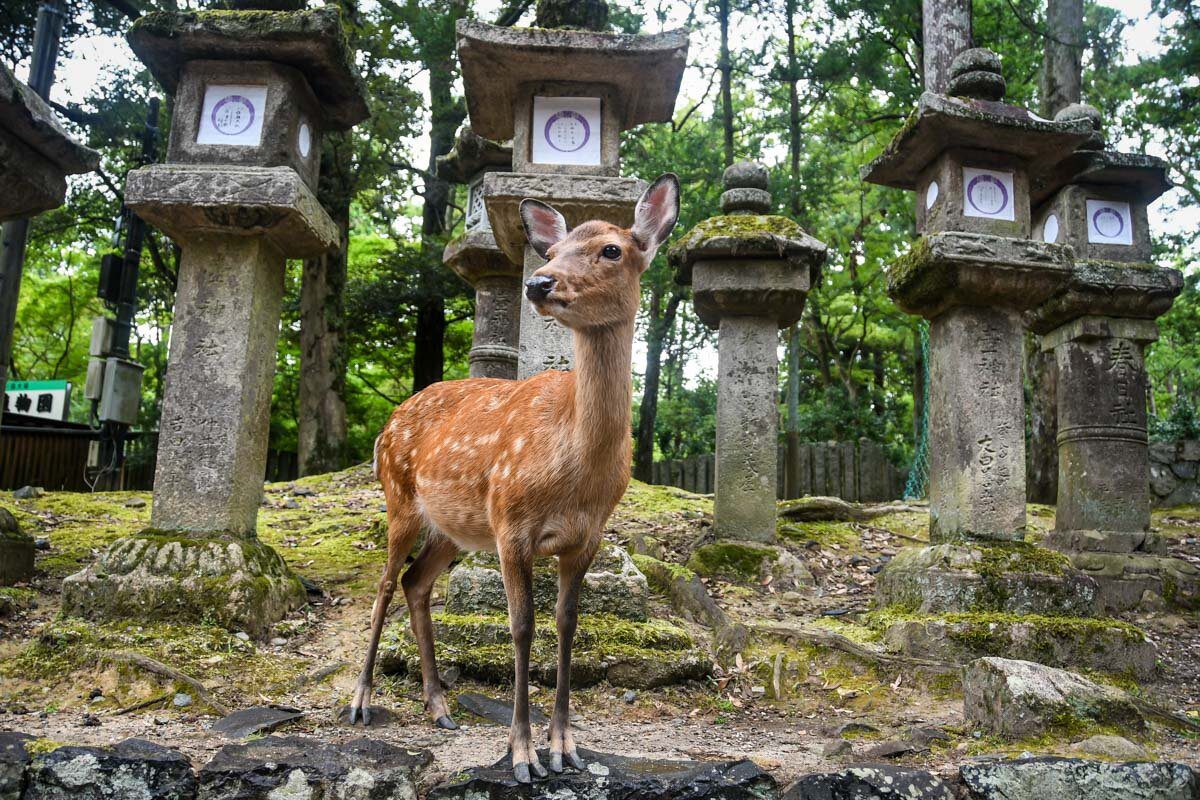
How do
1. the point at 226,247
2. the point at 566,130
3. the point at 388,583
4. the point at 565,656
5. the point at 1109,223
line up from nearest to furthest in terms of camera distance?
the point at 565,656
the point at 388,583
the point at 226,247
the point at 566,130
the point at 1109,223

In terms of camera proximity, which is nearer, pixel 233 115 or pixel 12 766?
pixel 12 766

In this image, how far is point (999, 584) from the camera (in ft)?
15.9

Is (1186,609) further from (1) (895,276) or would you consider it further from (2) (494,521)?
(2) (494,521)

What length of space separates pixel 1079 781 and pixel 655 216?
2.46 meters

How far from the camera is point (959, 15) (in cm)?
930

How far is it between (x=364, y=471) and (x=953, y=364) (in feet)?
25.2

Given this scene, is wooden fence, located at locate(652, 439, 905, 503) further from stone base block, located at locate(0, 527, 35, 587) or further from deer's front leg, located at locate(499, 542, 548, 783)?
deer's front leg, located at locate(499, 542, 548, 783)

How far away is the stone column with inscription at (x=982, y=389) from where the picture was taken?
15.3 feet

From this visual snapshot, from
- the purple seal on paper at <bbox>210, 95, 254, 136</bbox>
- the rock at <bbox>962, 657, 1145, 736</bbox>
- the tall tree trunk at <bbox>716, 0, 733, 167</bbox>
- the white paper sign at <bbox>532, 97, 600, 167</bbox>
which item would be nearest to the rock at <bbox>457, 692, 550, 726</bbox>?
the rock at <bbox>962, 657, 1145, 736</bbox>

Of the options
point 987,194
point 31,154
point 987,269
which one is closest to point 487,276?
point 31,154

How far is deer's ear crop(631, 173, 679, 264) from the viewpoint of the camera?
3129mm

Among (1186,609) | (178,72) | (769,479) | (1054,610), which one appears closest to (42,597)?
(178,72)

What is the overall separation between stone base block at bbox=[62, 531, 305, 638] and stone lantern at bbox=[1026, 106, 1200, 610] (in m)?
6.31

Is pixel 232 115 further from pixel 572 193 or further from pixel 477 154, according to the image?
pixel 477 154
